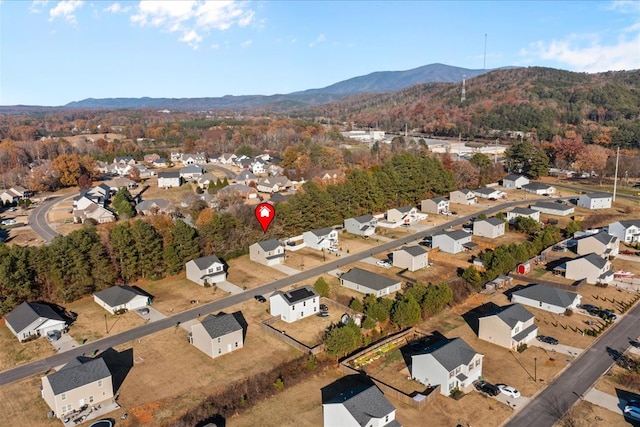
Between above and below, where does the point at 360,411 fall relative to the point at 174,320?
above

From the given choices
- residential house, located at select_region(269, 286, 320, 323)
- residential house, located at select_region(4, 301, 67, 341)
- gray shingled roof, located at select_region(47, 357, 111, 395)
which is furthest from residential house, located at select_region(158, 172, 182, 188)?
gray shingled roof, located at select_region(47, 357, 111, 395)

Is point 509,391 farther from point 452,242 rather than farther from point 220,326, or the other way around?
point 452,242

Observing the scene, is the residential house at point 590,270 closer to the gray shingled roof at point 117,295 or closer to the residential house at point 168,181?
the gray shingled roof at point 117,295

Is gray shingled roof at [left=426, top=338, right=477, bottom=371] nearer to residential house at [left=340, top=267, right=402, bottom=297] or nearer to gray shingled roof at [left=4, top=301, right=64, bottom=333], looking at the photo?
residential house at [left=340, top=267, right=402, bottom=297]

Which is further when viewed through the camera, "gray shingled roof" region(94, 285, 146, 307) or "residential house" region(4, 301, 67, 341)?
"gray shingled roof" region(94, 285, 146, 307)

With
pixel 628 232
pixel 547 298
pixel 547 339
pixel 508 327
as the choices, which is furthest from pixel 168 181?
pixel 628 232

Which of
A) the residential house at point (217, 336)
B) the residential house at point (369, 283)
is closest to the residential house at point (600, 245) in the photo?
the residential house at point (369, 283)
